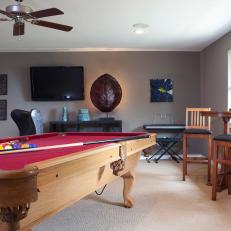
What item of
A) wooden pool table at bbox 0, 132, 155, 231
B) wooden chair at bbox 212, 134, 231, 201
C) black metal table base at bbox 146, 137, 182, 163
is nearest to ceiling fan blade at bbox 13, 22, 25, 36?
wooden pool table at bbox 0, 132, 155, 231

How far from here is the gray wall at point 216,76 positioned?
4602mm

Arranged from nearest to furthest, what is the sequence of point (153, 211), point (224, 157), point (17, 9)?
point (17, 9) → point (153, 211) → point (224, 157)

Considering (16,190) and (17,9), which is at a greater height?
(17,9)

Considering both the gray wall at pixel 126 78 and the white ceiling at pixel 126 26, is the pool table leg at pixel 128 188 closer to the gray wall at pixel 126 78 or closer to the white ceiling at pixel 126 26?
the white ceiling at pixel 126 26

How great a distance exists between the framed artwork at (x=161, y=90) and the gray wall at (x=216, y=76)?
2.17ft

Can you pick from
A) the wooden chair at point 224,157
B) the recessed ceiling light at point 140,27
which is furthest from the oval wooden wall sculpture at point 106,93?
the wooden chair at point 224,157

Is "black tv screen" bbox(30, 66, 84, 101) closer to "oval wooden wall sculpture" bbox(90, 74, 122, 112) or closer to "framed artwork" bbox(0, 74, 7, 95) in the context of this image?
"oval wooden wall sculpture" bbox(90, 74, 122, 112)

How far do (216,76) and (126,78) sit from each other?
5.77ft

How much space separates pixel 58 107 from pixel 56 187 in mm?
4278

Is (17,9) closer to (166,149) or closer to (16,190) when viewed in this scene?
(16,190)

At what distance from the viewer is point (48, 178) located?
4.62ft

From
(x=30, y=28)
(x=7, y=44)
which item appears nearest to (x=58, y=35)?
(x=30, y=28)

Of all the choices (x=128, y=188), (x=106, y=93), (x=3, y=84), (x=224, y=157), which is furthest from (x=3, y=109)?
(x=224, y=157)

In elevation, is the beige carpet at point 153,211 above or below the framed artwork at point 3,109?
below
